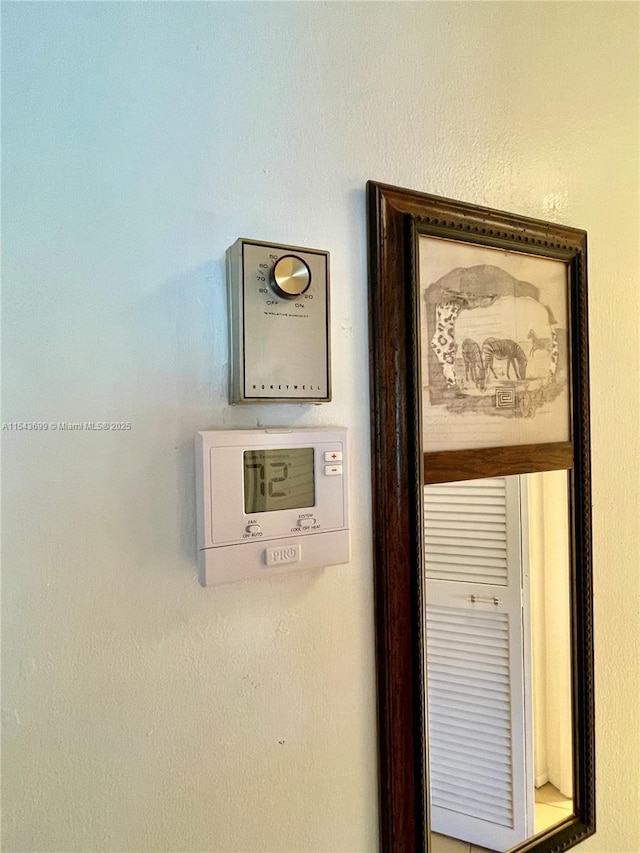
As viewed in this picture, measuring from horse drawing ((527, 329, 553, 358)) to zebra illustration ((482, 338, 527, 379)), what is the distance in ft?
0.08

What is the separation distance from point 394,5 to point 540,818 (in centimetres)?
121

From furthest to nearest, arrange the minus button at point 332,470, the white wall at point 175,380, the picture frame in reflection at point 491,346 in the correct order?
1. the picture frame in reflection at point 491,346
2. the minus button at point 332,470
3. the white wall at point 175,380

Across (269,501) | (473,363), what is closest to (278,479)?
(269,501)

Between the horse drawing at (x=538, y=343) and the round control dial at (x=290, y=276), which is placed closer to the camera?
the round control dial at (x=290, y=276)

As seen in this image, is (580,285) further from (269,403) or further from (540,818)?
(540,818)

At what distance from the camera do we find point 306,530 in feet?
2.03

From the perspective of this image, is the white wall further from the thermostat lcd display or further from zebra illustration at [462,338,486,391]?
zebra illustration at [462,338,486,391]

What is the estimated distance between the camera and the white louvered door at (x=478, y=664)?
757 mm

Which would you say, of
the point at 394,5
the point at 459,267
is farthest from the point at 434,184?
the point at 394,5

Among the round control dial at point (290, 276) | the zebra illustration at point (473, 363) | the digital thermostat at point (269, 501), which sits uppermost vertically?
the round control dial at point (290, 276)

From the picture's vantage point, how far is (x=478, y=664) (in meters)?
0.81

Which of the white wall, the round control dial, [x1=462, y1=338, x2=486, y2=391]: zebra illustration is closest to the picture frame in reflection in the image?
[x1=462, y1=338, x2=486, y2=391]: zebra illustration

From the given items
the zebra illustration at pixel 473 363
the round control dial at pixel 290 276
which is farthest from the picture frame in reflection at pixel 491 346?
the round control dial at pixel 290 276

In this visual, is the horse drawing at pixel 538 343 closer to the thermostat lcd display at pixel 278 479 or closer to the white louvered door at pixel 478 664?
the white louvered door at pixel 478 664
